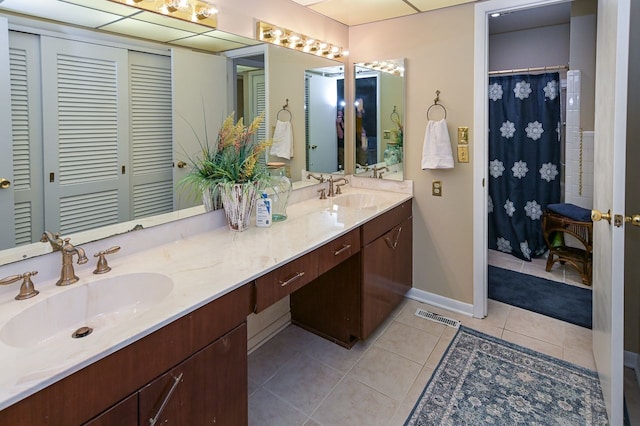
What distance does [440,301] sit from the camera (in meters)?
2.79

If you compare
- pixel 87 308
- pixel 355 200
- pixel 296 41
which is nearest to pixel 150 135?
pixel 87 308

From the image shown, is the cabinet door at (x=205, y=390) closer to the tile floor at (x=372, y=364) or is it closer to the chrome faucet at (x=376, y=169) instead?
the tile floor at (x=372, y=364)

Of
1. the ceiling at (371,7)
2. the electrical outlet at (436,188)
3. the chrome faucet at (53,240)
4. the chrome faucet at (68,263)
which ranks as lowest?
the chrome faucet at (68,263)

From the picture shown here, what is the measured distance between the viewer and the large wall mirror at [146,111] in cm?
127

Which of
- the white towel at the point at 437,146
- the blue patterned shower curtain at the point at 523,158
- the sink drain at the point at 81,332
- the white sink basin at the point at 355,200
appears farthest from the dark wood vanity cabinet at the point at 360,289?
the blue patterned shower curtain at the point at 523,158

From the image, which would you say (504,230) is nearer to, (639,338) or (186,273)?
(639,338)

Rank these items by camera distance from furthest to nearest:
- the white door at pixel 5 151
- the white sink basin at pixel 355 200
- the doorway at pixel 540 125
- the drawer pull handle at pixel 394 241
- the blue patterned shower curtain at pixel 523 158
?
the blue patterned shower curtain at pixel 523 158 → the doorway at pixel 540 125 → the white sink basin at pixel 355 200 → the drawer pull handle at pixel 394 241 → the white door at pixel 5 151

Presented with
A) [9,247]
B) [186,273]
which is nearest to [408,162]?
[186,273]

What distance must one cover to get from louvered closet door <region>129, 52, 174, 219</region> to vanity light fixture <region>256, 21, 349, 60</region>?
698 mm

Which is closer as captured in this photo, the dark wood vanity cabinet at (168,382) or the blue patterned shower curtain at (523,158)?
the dark wood vanity cabinet at (168,382)

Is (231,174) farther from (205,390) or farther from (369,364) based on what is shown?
(369,364)

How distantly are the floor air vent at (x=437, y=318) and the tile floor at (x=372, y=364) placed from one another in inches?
1.9

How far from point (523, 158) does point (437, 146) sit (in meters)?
1.74

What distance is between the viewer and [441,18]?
2.50 m
